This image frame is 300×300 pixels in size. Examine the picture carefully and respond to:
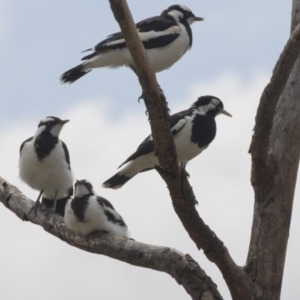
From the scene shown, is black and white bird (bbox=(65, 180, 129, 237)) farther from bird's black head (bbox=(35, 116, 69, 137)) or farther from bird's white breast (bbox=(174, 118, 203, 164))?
bird's white breast (bbox=(174, 118, 203, 164))

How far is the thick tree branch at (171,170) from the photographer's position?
16.8 ft

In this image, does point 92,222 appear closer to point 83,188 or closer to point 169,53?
point 83,188

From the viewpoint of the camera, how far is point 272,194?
5883 mm

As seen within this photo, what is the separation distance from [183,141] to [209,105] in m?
0.79

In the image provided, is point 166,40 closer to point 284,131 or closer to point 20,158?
point 20,158

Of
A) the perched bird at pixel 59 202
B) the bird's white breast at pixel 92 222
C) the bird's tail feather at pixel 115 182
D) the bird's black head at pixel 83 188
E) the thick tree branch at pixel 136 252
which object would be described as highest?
the bird's tail feather at pixel 115 182

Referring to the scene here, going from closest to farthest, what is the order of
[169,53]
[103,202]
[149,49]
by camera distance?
1. [103,202]
2. [149,49]
3. [169,53]

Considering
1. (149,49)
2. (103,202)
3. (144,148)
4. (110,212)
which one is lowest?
(110,212)

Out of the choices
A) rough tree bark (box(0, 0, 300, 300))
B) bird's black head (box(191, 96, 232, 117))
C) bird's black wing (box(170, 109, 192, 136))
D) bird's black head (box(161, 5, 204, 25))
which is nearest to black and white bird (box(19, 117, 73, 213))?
bird's black wing (box(170, 109, 192, 136))

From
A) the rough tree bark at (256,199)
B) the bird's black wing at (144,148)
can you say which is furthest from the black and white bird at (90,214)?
the bird's black wing at (144,148)

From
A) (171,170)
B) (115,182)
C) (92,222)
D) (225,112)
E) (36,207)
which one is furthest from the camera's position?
(225,112)

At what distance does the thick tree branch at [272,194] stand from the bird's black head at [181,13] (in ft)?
9.79

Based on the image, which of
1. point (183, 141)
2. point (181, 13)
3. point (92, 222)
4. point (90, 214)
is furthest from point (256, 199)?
point (181, 13)

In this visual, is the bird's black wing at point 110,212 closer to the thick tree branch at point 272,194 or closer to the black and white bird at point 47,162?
the black and white bird at point 47,162
